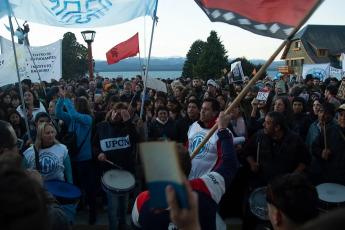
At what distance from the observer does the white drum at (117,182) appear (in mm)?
4109

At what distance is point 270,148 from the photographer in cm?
416

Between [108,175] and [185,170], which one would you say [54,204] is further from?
[108,175]

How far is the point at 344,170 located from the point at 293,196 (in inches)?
105

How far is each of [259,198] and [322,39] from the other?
64.0 metres

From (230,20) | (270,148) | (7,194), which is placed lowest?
(270,148)

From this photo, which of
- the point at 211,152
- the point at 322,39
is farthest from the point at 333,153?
the point at 322,39

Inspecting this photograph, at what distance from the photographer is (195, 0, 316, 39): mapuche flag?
10.1ft

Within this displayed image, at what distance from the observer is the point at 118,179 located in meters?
4.29

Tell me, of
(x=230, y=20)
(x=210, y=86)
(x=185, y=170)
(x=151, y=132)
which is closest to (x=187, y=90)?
(x=210, y=86)

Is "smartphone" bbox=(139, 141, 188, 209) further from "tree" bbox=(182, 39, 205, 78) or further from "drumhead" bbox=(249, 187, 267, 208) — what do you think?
"tree" bbox=(182, 39, 205, 78)

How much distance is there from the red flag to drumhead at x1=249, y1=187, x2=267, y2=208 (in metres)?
7.52

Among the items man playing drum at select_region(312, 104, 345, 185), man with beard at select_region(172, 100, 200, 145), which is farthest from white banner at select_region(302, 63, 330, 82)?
man with beard at select_region(172, 100, 200, 145)

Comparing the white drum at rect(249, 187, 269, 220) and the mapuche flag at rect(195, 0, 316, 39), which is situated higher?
the mapuche flag at rect(195, 0, 316, 39)

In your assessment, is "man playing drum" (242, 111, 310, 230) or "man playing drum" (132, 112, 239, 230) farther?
"man playing drum" (242, 111, 310, 230)
